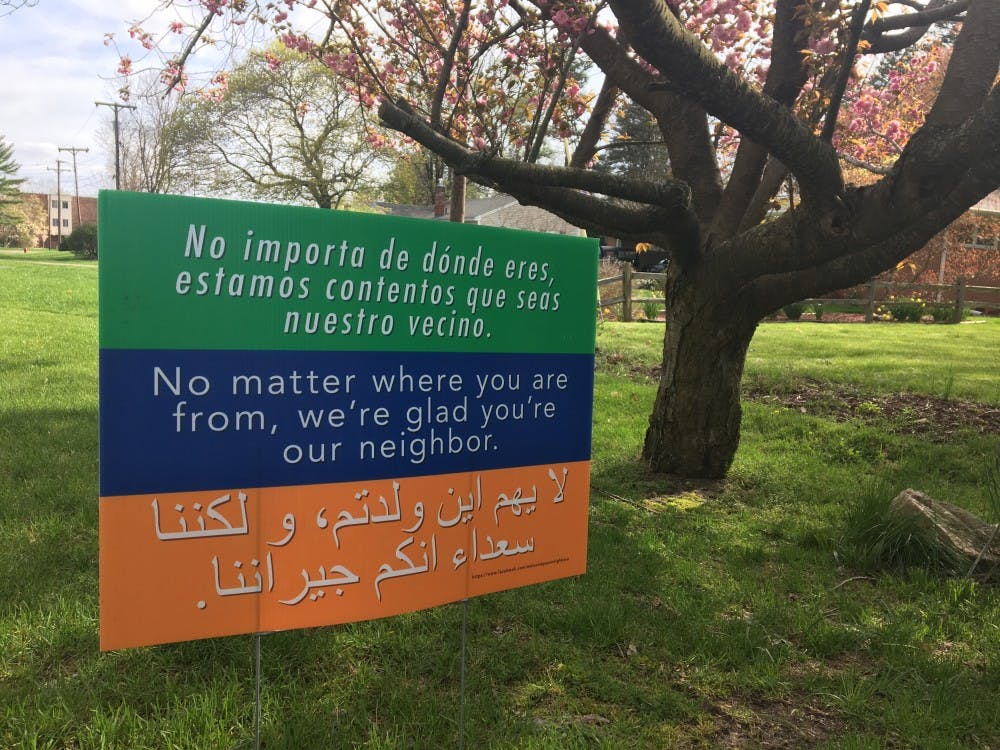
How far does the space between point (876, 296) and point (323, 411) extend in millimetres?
21288

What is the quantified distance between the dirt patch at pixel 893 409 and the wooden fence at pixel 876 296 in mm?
7511

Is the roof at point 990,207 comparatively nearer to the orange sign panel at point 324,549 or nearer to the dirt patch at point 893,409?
the dirt patch at point 893,409

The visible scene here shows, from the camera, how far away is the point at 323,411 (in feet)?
7.29

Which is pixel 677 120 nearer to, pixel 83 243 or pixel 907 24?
pixel 907 24

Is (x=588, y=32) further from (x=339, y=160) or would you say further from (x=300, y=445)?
(x=339, y=160)

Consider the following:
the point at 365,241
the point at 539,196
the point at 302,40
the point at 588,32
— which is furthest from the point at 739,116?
the point at 302,40

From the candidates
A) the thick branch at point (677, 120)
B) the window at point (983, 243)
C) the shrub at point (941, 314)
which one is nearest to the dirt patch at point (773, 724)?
the thick branch at point (677, 120)

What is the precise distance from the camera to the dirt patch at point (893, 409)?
6914 millimetres

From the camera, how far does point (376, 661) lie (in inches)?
117

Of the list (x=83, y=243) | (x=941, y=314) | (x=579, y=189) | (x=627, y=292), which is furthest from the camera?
(x=83, y=243)

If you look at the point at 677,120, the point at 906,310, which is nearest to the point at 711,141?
the point at 677,120

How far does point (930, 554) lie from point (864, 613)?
778mm

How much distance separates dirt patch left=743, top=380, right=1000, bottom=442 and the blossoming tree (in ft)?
8.75

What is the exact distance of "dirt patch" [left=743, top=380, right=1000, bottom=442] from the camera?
6.91 metres
